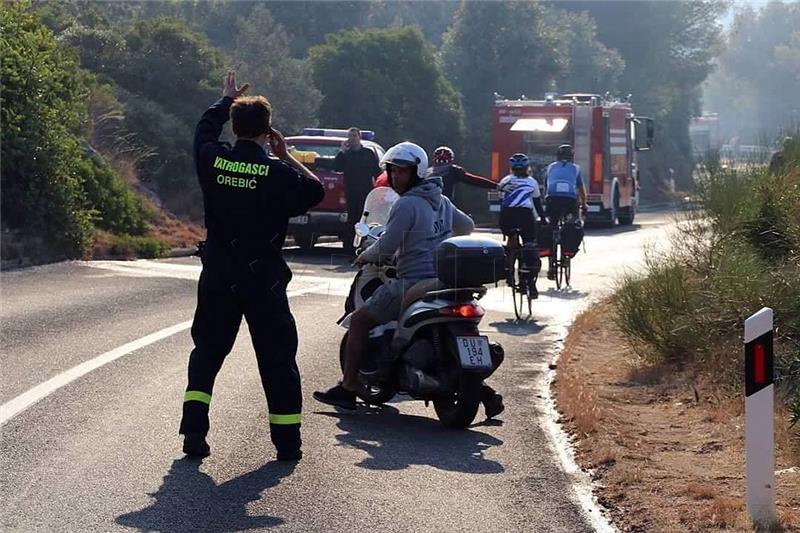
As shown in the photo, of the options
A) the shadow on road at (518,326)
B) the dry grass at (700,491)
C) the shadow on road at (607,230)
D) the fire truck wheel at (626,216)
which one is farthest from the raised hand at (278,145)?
the fire truck wheel at (626,216)

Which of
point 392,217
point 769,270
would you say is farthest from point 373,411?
point 769,270

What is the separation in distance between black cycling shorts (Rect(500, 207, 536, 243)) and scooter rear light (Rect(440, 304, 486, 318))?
284 inches

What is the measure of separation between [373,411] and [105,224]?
14593 millimetres

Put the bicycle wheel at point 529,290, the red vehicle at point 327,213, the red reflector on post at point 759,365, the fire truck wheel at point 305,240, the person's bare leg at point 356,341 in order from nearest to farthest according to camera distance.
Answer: the red reflector on post at point 759,365, the person's bare leg at point 356,341, the bicycle wheel at point 529,290, the red vehicle at point 327,213, the fire truck wheel at point 305,240

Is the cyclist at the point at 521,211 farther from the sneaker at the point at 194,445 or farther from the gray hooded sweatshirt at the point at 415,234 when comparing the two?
the sneaker at the point at 194,445

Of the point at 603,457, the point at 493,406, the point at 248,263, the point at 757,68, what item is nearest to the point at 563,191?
the point at 493,406

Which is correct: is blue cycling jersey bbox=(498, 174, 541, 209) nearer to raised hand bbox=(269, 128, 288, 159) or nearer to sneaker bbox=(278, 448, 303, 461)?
raised hand bbox=(269, 128, 288, 159)

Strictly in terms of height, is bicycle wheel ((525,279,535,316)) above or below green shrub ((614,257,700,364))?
below

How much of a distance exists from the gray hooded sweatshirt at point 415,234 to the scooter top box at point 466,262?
274 millimetres

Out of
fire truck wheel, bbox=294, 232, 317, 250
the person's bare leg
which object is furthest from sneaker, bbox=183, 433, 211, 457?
fire truck wheel, bbox=294, 232, 317, 250

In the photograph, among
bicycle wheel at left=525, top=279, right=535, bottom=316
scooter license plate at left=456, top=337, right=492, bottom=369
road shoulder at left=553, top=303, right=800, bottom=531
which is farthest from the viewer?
bicycle wheel at left=525, top=279, right=535, bottom=316

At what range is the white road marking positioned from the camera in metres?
9.50

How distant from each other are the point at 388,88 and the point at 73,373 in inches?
1297

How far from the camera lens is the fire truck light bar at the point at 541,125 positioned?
32562 mm
